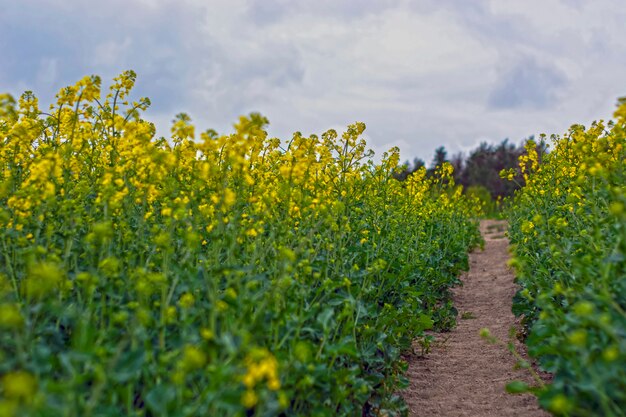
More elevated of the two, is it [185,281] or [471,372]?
[185,281]

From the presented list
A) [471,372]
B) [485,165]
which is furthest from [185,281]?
[485,165]

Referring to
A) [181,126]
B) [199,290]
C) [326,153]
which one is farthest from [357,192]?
[199,290]

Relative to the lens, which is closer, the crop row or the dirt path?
the crop row

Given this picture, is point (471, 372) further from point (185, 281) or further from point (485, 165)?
point (485, 165)

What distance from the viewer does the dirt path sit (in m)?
5.07

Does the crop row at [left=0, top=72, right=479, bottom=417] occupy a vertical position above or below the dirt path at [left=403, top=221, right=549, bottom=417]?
above

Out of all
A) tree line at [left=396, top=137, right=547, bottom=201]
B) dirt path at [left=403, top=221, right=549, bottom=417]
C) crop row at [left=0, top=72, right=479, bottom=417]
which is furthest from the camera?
tree line at [left=396, top=137, right=547, bottom=201]

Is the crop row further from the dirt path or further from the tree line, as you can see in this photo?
the tree line

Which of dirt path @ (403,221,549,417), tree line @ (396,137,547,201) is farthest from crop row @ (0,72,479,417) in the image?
tree line @ (396,137,547,201)

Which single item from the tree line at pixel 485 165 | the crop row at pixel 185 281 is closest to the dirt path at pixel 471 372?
the crop row at pixel 185 281

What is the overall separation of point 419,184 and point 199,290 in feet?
19.3

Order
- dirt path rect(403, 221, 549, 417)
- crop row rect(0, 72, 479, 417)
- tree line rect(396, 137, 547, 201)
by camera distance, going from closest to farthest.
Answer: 1. crop row rect(0, 72, 479, 417)
2. dirt path rect(403, 221, 549, 417)
3. tree line rect(396, 137, 547, 201)

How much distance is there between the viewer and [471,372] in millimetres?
6031

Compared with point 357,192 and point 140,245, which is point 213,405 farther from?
point 357,192
